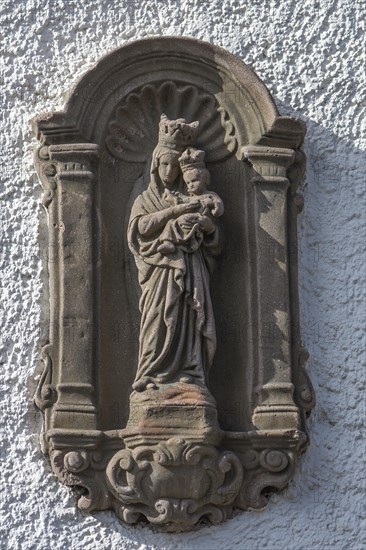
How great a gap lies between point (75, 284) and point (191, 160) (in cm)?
55

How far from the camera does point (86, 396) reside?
5676 mm

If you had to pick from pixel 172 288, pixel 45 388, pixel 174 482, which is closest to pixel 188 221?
pixel 172 288

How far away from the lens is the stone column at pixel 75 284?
18.6 ft

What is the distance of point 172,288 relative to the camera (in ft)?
18.6

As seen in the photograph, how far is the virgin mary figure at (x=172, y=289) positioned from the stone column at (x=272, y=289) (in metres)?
0.17

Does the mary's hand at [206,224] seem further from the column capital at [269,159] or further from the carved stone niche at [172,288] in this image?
the column capital at [269,159]

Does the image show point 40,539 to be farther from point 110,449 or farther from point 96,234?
point 96,234

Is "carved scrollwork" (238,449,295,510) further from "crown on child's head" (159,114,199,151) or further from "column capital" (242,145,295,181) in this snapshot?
"crown on child's head" (159,114,199,151)

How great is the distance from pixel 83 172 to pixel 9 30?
1.84ft

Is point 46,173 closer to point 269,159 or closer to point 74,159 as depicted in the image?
point 74,159

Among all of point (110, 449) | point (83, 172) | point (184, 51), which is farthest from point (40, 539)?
point (184, 51)

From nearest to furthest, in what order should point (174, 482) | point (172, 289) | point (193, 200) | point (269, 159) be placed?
point (174, 482) → point (172, 289) → point (193, 200) → point (269, 159)

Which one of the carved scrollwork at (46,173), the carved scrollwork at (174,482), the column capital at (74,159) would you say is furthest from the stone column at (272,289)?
the carved scrollwork at (46,173)

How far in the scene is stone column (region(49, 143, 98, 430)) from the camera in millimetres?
5668
